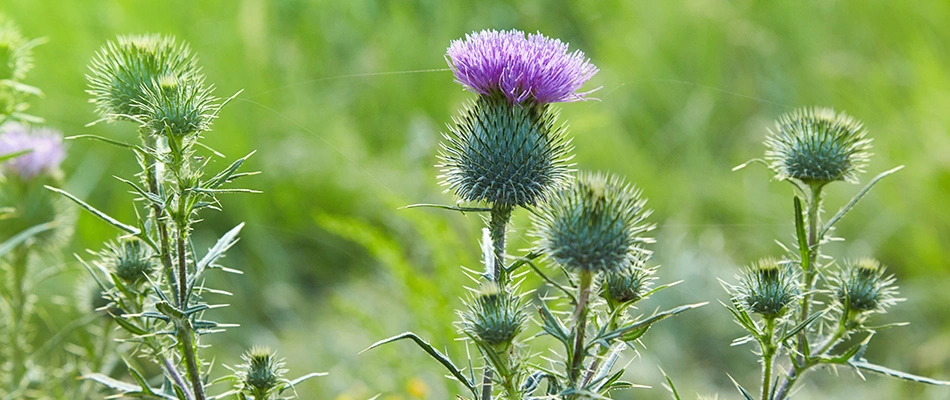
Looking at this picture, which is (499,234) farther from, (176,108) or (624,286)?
(176,108)

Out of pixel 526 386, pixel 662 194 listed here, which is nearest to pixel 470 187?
pixel 526 386

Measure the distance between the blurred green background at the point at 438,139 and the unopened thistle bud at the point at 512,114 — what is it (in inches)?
53.0

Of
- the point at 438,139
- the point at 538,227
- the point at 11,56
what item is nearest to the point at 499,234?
the point at 538,227

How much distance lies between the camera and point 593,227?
3.59 ft

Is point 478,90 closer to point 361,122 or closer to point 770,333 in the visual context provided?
point 770,333

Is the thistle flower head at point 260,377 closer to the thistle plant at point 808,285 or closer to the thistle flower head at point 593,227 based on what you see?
the thistle flower head at point 593,227

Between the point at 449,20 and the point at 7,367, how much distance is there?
3.60 meters

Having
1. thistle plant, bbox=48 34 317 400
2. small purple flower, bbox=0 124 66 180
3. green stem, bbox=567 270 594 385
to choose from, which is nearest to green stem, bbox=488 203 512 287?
green stem, bbox=567 270 594 385

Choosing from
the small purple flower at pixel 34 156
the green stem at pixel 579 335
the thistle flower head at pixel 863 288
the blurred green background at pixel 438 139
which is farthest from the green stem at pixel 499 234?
the blurred green background at pixel 438 139

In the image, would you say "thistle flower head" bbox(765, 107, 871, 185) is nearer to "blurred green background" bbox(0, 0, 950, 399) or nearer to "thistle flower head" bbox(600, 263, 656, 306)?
"thistle flower head" bbox(600, 263, 656, 306)

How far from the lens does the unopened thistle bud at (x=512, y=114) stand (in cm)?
137

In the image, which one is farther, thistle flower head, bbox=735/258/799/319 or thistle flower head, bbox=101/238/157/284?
thistle flower head, bbox=101/238/157/284

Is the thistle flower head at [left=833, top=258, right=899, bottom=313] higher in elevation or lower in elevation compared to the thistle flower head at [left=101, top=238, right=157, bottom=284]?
higher

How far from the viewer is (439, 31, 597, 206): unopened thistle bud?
1.37m
